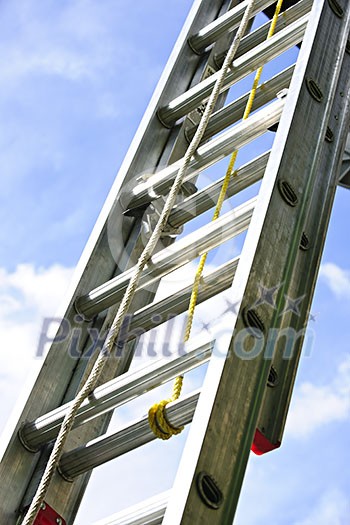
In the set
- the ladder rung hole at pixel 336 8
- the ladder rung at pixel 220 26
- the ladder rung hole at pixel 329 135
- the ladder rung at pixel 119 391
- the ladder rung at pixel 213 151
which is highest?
the ladder rung at pixel 220 26

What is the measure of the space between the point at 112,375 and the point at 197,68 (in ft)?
5.06

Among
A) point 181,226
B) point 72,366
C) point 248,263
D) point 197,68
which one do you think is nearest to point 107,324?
point 72,366

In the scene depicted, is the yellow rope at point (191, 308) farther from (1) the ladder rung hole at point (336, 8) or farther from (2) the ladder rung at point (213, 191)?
(1) the ladder rung hole at point (336, 8)

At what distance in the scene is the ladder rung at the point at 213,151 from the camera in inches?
117

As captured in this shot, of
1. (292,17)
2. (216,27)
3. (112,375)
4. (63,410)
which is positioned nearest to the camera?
(63,410)

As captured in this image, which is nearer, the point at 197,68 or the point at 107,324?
the point at 107,324

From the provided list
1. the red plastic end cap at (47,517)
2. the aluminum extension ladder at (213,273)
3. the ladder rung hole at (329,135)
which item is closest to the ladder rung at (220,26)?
the aluminum extension ladder at (213,273)

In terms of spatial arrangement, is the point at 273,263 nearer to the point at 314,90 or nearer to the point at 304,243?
the point at 304,243

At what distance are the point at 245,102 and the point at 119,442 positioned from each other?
1.43m

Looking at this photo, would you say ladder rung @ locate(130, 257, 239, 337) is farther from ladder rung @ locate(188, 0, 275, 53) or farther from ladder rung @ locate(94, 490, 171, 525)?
ladder rung @ locate(188, 0, 275, 53)

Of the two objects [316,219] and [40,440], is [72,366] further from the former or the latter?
[316,219]

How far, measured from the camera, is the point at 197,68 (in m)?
3.84

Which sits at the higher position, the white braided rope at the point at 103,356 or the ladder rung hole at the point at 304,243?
the ladder rung hole at the point at 304,243

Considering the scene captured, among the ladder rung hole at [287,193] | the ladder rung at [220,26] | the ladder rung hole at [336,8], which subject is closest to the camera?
the ladder rung hole at [287,193]
